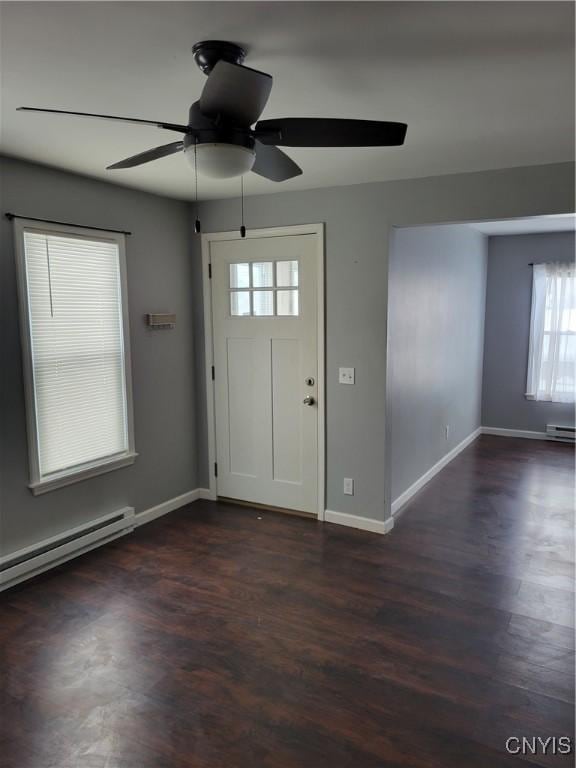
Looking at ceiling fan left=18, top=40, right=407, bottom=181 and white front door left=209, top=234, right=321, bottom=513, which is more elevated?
ceiling fan left=18, top=40, right=407, bottom=181

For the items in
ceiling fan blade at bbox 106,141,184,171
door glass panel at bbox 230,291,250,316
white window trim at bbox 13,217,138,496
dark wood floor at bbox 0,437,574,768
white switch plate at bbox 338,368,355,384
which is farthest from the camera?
door glass panel at bbox 230,291,250,316

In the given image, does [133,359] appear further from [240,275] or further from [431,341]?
[431,341]

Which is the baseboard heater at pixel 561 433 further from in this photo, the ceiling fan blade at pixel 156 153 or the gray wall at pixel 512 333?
the ceiling fan blade at pixel 156 153

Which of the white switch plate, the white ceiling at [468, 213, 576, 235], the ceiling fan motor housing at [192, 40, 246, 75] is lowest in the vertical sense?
the white switch plate

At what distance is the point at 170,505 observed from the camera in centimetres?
416

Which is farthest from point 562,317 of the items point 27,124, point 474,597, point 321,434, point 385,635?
point 27,124

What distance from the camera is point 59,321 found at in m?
3.15

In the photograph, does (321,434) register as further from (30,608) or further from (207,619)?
(30,608)

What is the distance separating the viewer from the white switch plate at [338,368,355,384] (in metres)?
3.68

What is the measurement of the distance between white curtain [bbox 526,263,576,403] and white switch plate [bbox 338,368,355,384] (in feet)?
12.2

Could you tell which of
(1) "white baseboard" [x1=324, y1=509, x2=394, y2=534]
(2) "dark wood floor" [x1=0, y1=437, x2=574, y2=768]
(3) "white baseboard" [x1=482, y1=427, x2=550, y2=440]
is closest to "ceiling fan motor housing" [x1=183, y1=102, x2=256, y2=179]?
(2) "dark wood floor" [x1=0, y1=437, x2=574, y2=768]

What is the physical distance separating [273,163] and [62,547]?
2.62m

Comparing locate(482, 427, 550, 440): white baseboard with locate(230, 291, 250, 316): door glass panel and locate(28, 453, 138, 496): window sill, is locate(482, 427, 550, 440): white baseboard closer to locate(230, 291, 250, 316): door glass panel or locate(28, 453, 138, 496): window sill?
locate(230, 291, 250, 316): door glass panel

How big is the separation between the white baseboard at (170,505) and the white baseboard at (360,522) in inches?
44.4
